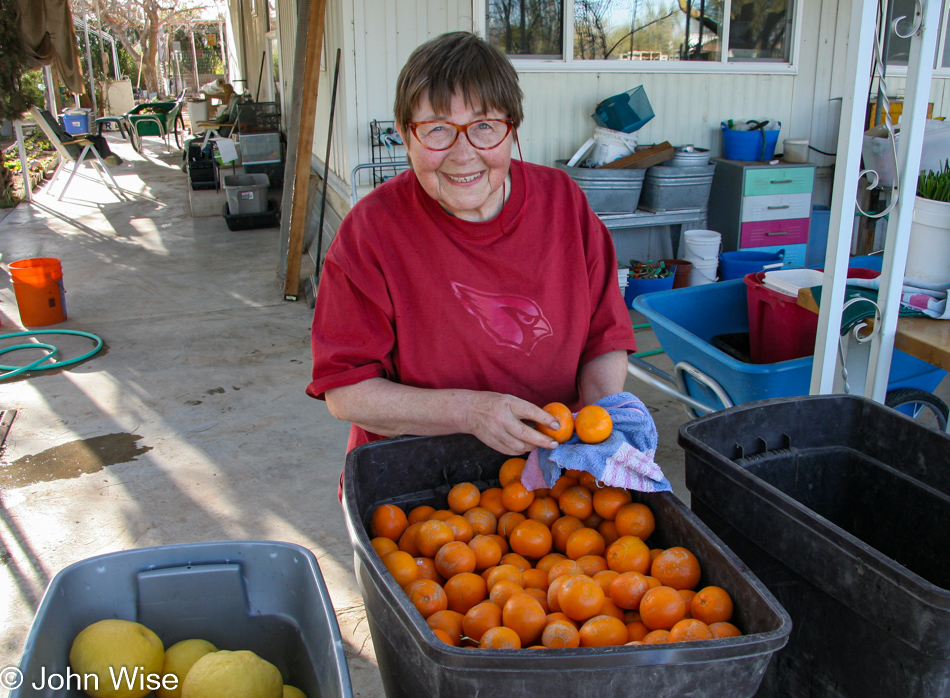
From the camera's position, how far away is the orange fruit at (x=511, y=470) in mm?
1418

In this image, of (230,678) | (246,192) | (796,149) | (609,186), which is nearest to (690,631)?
(230,678)

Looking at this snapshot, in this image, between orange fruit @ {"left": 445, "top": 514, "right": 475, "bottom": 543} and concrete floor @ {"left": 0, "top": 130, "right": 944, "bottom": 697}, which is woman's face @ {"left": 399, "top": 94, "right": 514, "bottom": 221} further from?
concrete floor @ {"left": 0, "top": 130, "right": 944, "bottom": 697}

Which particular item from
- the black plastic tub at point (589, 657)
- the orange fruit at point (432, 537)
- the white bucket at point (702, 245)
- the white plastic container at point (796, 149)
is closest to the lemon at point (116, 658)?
the black plastic tub at point (589, 657)

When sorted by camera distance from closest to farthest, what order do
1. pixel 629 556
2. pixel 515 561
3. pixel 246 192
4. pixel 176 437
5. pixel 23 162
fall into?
pixel 629 556 < pixel 515 561 < pixel 176 437 < pixel 246 192 < pixel 23 162

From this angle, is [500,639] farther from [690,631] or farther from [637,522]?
[637,522]

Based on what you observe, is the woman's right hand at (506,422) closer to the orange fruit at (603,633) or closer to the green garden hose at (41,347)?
the orange fruit at (603,633)

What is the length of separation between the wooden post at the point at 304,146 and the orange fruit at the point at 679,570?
4381 mm

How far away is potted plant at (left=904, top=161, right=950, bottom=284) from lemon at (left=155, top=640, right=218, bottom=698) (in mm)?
2135

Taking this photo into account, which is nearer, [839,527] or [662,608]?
[662,608]

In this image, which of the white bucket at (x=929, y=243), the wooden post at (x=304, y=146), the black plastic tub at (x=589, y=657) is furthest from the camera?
the wooden post at (x=304, y=146)

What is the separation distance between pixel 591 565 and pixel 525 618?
22cm

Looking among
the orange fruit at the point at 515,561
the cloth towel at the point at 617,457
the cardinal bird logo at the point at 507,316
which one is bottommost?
the orange fruit at the point at 515,561

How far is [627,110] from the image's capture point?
5293mm

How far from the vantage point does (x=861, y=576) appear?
3.52 ft
